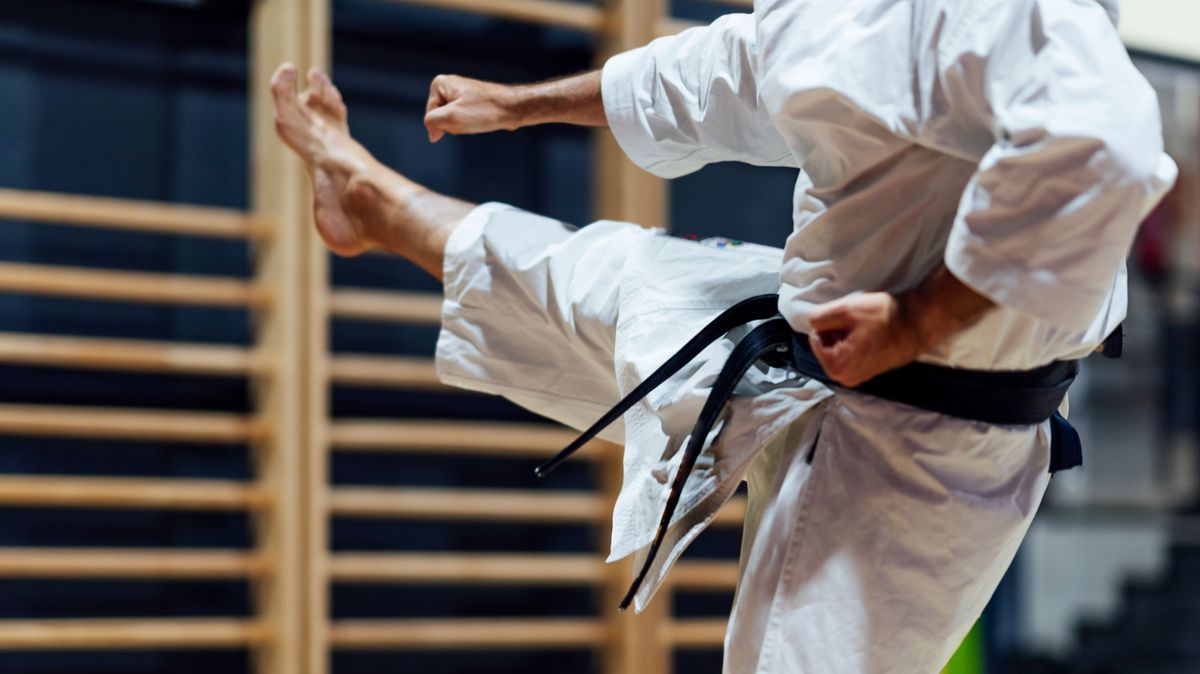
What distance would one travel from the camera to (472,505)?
3.02m

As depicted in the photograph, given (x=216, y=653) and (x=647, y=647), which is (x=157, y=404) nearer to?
(x=216, y=653)

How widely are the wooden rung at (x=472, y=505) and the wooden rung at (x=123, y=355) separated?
389mm

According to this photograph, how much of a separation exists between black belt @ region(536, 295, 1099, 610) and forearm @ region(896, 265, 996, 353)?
64mm

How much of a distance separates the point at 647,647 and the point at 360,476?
811 millimetres

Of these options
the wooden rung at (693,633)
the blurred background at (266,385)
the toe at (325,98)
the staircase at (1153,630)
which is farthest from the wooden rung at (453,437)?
the staircase at (1153,630)

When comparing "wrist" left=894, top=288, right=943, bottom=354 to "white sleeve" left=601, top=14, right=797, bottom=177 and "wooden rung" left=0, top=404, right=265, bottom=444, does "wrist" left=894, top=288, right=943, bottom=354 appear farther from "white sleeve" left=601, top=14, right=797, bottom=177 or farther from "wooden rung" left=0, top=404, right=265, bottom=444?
"wooden rung" left=0, top=404, right=265, bottom=444

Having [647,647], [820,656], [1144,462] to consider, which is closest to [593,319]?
[820,656]

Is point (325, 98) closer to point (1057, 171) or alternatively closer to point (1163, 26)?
point (1057, 171)

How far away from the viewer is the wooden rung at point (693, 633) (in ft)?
10.5

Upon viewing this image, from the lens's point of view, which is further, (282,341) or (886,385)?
(282,341)

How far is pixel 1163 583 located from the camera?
5.02 meters

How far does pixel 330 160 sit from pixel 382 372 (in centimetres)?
115

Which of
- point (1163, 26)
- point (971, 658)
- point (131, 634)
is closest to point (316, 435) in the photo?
point (131, 634)

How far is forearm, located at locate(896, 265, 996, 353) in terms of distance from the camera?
1.17m
